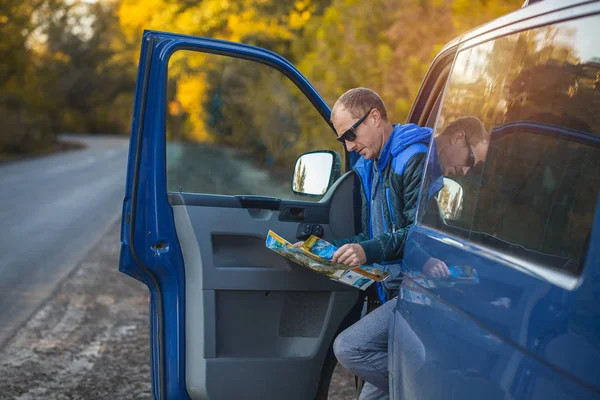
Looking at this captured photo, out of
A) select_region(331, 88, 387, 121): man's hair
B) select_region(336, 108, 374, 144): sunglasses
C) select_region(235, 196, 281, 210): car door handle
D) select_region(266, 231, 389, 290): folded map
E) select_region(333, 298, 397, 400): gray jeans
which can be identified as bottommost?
select_region(333, 298, 397, 400): gray jeans

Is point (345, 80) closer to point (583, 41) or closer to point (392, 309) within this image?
point (392, 309)

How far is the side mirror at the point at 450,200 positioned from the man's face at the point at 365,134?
24.0 inches

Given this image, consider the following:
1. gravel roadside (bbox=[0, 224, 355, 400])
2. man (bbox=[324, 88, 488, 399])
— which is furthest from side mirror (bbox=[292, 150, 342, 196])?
gravel roadside (bbox=[0, 224, 355, 400])

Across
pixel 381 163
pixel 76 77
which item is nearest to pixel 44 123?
pixel 76 77

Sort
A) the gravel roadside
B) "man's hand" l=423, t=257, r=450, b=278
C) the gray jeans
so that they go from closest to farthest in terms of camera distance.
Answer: "man's hand" l=423, t=257, r=450, b=278, the gray jeans, the gravel roadside

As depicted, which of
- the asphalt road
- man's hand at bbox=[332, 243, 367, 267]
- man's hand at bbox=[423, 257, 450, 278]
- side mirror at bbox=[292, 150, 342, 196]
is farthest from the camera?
the asphalt road

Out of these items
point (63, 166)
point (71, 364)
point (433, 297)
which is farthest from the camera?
point (63, 166)

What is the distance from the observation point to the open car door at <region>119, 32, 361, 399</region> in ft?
10.4

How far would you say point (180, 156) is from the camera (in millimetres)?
3414

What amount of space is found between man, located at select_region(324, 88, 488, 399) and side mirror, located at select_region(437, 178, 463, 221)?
14.5 inches

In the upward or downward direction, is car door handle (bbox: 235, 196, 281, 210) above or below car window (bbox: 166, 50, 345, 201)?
below

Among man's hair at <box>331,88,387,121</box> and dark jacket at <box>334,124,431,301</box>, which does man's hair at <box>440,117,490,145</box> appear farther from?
man's hair at <box>331,88,387,121</box>

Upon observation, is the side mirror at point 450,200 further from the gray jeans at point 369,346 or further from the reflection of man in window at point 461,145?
the gray jeans at point 369,346

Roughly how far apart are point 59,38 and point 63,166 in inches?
2159
